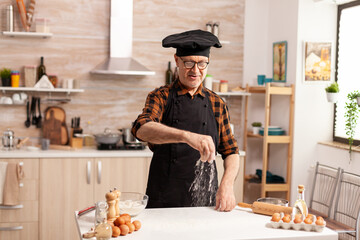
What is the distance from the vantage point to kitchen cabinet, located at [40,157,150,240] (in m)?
4.26

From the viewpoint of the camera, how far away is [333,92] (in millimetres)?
4281

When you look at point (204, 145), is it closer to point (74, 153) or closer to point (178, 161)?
point (178, 161)

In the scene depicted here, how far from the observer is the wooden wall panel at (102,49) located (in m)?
4.70

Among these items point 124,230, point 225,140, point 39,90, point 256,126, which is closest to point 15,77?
point 39,90

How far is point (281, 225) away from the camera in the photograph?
212 cm

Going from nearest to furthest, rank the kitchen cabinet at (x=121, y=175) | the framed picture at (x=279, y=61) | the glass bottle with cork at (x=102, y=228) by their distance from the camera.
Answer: the glass bottle with cork at (x=102, y=228) → the kitchen cabinet at (x=121, y=175) → the framed picture at (x=279, y=61)

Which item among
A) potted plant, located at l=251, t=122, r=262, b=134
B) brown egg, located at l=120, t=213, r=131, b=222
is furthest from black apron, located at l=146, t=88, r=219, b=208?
potted plant, located at l=251, t=122, r=262, b=134

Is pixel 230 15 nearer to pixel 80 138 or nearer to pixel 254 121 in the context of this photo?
pixel 254 121

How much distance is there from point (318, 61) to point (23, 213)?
3.13 m

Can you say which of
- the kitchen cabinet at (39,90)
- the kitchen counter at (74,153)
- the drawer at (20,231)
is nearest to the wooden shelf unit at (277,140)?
the kitchen counter at (74,153)

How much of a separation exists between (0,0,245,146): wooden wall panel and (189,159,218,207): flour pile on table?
2.45 m

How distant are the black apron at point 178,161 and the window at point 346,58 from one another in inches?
89.2

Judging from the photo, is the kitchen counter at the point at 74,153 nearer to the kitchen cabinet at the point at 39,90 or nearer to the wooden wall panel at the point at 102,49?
the wooden wall panel at the point at 102,49

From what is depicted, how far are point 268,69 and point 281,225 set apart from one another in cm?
324
